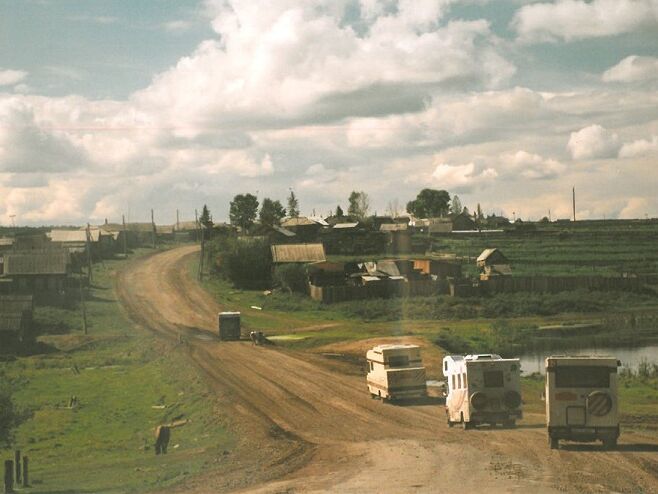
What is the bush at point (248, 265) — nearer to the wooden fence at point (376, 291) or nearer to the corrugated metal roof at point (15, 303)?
the wooden fence at point (376, 291)

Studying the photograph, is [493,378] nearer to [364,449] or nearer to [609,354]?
[364,449]

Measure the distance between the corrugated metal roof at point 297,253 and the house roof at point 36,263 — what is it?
2338cm

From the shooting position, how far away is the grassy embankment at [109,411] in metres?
30.6

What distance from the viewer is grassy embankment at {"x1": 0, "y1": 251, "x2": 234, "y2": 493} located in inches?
1204

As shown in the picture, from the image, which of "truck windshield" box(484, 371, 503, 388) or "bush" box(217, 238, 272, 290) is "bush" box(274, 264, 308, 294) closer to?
"bush" box(217, 238, 272, 290)

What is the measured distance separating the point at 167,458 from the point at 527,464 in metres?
13.8

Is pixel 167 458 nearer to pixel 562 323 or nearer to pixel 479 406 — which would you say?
pixel 479 406

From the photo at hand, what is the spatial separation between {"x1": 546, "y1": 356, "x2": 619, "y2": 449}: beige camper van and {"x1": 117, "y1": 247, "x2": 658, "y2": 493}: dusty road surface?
658 mm

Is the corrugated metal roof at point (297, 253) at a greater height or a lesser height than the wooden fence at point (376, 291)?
greater

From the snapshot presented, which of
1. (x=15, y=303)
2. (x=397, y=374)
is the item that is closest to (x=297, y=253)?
(x=15, y=303)

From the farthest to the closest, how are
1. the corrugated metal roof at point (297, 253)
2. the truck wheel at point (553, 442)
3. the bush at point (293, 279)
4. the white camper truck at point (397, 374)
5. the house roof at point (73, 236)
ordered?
the house roof at point (73, 236)
the corrugated metal roof at point (297, 253)
the bush at point (293, 279)
the white camper truck at point (397, 374)
the truck wheel at point (553, 442)

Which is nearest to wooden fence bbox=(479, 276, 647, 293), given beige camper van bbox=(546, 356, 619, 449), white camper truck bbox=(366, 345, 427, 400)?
white camper truck bbox=(366, 345, 427, 400)

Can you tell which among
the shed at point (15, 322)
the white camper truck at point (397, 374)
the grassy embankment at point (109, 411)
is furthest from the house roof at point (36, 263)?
the white camper truck at point (397, 374)

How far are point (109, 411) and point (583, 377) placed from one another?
27253mm
